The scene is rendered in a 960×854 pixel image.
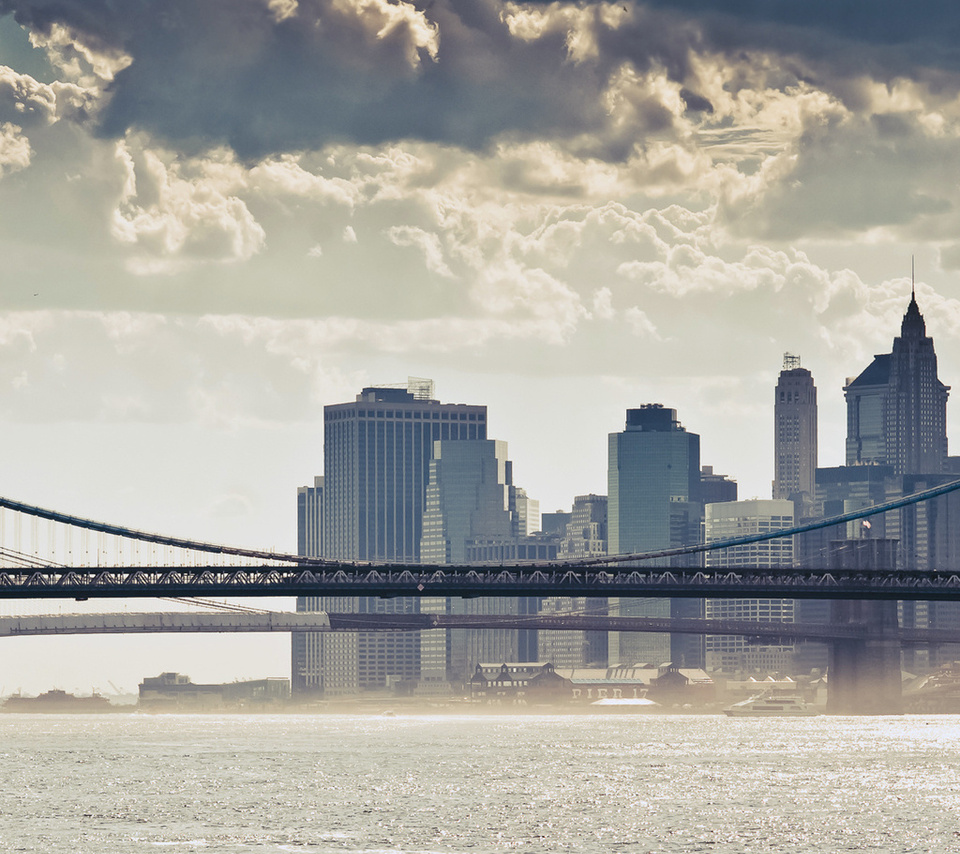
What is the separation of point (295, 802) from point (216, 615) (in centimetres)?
12695

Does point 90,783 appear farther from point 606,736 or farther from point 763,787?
point 606,736

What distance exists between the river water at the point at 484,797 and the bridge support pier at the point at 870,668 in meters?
64.0

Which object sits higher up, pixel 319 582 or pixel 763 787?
pixel 319 582

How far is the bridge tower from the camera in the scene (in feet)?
580

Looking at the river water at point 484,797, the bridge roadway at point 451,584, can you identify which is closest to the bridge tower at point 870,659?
the river water at point 484,797

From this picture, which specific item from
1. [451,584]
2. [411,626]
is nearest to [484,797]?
[451,584]

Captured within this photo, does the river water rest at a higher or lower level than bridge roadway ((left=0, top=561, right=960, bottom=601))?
→ lower

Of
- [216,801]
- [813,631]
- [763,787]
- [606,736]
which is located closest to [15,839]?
[216,801]

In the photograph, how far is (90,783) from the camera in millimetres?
77250

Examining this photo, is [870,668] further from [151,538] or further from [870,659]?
[151,538]

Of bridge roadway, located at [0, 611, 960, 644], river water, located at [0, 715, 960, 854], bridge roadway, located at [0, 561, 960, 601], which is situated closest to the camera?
river water, located at [0, 715, 960, 854]

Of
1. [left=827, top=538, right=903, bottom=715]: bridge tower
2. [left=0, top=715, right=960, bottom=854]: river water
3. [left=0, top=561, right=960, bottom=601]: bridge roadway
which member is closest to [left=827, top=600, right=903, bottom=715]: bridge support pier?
[left=827, top=538, right=903, bottom=715]: bridge tower

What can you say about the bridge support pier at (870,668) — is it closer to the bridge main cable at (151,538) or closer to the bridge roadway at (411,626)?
the bridge roadway at (411,626)

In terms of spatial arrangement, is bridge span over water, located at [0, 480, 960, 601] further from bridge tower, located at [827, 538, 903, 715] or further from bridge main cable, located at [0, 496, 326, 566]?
bridge tower, located at [827, 538, 903, 715]
